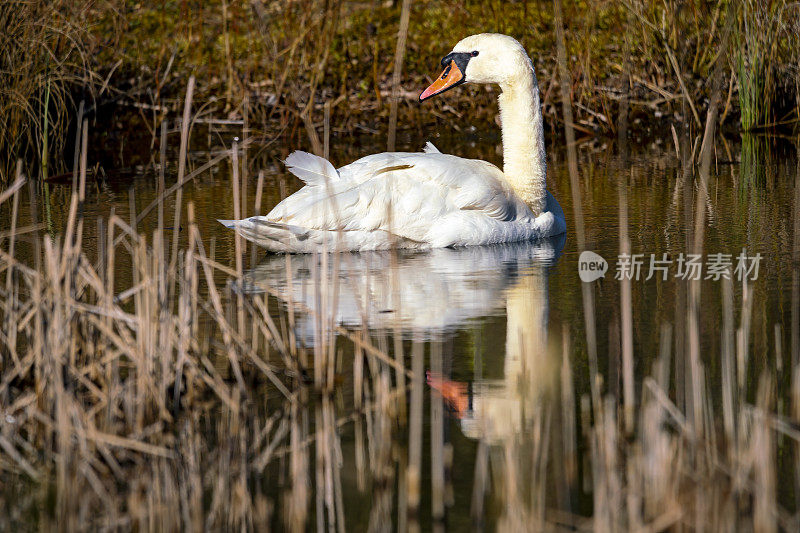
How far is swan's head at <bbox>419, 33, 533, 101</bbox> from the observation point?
8945mm

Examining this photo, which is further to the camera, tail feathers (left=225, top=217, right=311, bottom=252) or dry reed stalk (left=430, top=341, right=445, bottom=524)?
tail feathers (left=225, top=217, right=311, bottom=252)

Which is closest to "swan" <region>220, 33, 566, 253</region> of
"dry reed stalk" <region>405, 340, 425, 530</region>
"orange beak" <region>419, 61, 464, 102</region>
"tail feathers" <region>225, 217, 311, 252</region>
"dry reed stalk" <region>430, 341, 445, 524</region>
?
"tail feathers" <region>225, 217, 311, 252</region>

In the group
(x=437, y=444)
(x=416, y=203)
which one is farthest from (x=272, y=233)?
(x=437, y=444)

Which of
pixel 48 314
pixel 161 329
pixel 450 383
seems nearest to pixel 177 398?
pixel 161 329

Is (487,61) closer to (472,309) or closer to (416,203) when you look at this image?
(416,203)

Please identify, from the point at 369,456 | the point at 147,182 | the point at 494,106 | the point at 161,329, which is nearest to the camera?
the point at 369,456

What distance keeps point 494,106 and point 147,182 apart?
5.71 m

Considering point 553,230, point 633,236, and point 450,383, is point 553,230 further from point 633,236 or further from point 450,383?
point 450,383

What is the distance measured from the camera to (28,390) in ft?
16.8

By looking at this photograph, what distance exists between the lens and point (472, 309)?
6.86m

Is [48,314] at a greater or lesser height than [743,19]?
lesser

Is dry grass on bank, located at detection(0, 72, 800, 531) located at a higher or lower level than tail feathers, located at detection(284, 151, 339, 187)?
lower

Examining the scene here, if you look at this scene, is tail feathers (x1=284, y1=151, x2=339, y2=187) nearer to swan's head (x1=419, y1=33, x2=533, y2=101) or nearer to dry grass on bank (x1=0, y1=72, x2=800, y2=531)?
swan's head (x1=419, y1=33, x2=533, y2=101)

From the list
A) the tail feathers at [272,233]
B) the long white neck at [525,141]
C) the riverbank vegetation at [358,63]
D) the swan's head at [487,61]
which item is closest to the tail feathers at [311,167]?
the tail feathers at [272,233]
